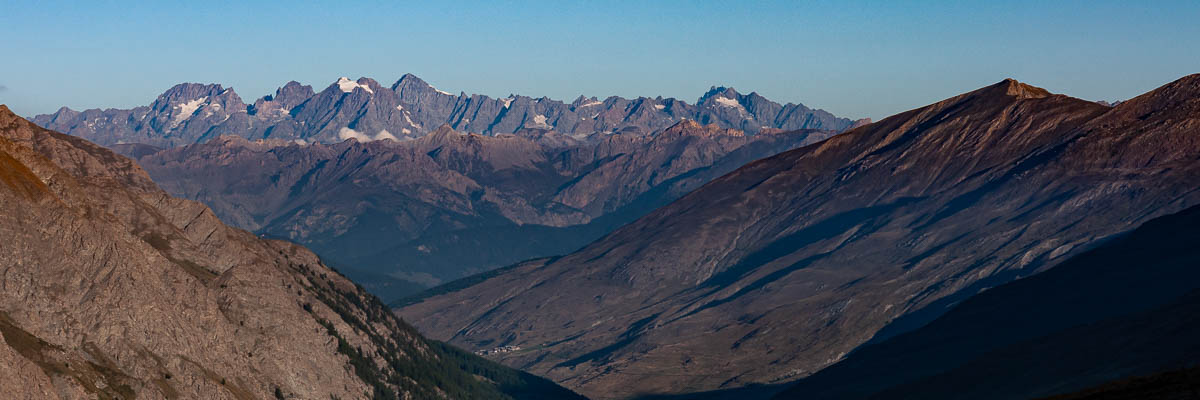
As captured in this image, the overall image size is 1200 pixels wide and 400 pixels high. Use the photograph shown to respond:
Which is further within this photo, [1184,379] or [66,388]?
[66,388]

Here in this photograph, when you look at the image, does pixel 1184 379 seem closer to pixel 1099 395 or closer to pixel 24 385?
pixel 1099 395

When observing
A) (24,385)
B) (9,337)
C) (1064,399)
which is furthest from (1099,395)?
(9,337)

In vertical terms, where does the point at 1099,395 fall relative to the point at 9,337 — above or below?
below

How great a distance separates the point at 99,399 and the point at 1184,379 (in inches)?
5888

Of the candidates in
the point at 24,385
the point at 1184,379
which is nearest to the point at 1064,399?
the point at 1184,379

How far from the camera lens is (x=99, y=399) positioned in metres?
199

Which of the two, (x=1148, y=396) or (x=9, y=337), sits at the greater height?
(x=9, y=337)

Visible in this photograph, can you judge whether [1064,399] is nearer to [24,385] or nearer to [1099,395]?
[1099,395]

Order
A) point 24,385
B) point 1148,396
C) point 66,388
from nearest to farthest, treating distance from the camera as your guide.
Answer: point 1148,396 → point 24,385 → point 66,388

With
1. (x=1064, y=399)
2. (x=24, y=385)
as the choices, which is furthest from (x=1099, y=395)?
(x=24, y=385)

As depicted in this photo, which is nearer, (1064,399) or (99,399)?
(1064,399)

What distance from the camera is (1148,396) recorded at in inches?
4264

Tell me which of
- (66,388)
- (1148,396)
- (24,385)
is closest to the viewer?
(1148,396)

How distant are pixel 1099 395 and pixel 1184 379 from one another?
7537mm
